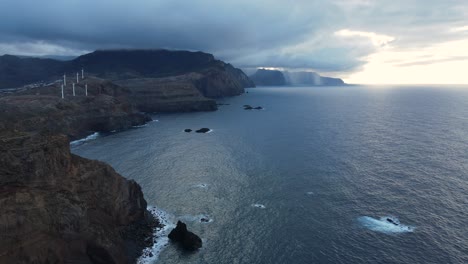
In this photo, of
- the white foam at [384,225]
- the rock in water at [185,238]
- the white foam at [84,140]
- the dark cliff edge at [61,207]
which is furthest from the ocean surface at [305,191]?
the dark cliff edge at [61,207]

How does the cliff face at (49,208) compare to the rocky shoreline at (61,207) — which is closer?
the cliff face at (49,208)

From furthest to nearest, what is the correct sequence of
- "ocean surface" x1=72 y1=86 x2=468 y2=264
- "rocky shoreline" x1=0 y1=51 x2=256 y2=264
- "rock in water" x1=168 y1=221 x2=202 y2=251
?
"rock in water" x1=168 y1=221 x2=202 y2=251 → "ocean surface" x1=72 y1=86 x2=468 y2=264 → "rocky shoreline" x1=0 y1=51 x2=256 y2=264

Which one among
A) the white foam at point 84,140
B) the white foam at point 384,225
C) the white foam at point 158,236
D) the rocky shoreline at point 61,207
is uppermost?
the rocky shoreline at point 61,207

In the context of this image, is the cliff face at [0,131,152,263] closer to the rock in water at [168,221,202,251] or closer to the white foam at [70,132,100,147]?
the rock in water at [168,221,202,251]

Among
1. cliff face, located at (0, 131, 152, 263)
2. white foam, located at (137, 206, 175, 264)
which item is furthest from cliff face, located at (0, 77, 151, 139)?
cliff face, located at (0, 131, 152, 263)

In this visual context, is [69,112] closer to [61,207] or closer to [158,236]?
[158,236]

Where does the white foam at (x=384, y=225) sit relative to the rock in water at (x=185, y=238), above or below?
above

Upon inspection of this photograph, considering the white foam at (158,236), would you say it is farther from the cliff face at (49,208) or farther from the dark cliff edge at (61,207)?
the cliff face at (49,208)
